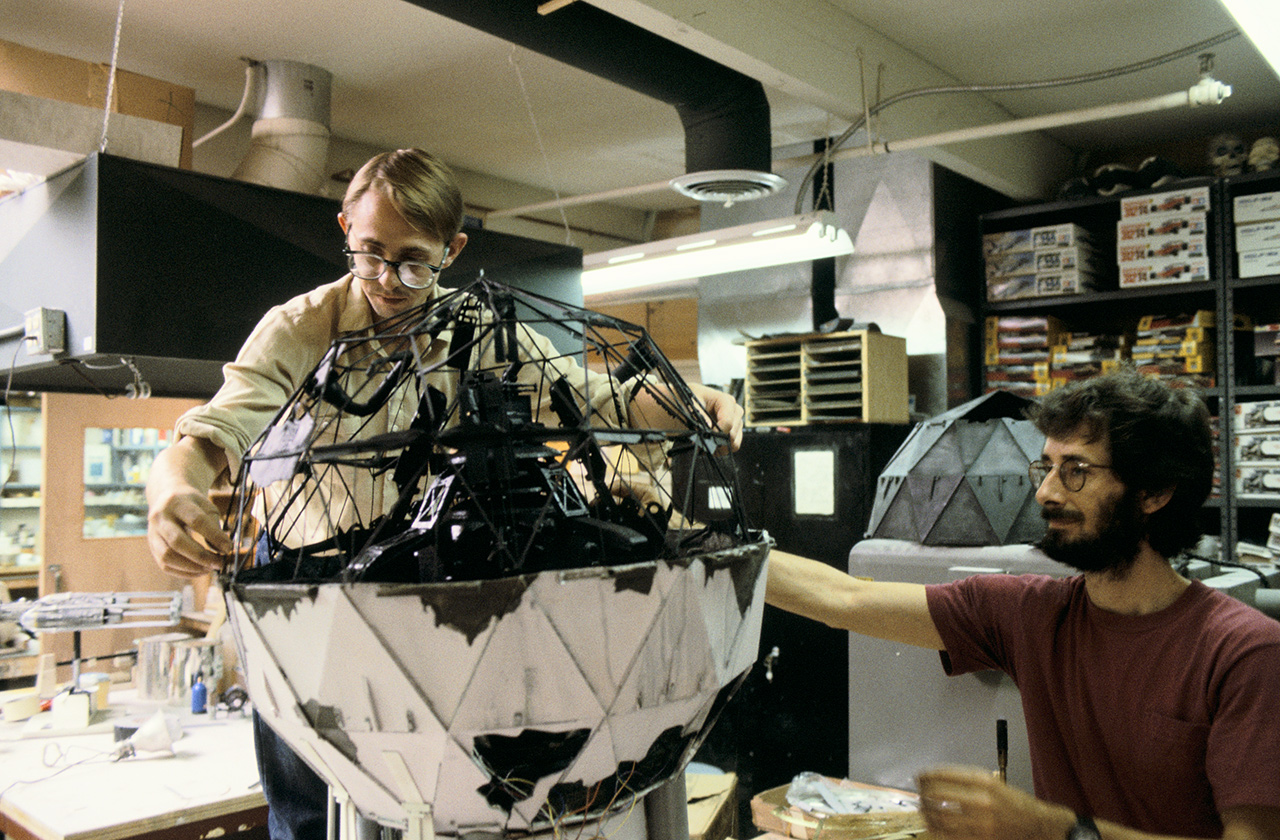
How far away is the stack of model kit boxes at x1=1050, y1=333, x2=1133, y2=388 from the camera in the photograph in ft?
14.5

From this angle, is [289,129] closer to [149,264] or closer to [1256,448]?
[149,264]

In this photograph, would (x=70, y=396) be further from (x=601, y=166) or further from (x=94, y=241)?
(x=601, y=166)

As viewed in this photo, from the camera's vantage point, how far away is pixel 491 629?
2.27 ft

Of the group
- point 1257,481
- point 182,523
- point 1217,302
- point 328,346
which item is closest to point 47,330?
point 328,346

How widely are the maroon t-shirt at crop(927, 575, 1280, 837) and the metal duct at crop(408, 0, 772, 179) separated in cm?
201

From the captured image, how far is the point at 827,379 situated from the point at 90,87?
3.02 meters

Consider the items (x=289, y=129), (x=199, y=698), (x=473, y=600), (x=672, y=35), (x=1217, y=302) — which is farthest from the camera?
(x=1217, y=302)

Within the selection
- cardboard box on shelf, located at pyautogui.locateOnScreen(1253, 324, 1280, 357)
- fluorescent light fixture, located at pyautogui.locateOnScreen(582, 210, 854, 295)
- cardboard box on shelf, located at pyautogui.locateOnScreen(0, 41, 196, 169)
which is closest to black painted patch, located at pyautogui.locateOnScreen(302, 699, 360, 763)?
cardboard box on shelf, located at pyautogui.locateOnScreen(0, 41, 196, 169)

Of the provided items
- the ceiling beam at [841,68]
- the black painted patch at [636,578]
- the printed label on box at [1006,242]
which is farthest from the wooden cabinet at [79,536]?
the black painted patch at [636,578]

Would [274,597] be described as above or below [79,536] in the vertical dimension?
above

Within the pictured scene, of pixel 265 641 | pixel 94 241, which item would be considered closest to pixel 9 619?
pixel 94 241

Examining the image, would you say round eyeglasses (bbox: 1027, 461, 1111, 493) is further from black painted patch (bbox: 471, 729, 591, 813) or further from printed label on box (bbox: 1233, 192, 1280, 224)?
printed label on box (bbox: 1233, 192, 1280, 224)

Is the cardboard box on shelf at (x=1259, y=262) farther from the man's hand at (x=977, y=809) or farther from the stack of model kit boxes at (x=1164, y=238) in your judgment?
the man's hand at (x=977, y=809)

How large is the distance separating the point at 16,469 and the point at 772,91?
4.54 meters
